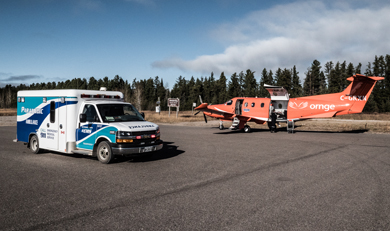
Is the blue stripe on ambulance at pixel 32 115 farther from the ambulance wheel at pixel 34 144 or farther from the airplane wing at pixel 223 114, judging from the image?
the airplane wing at pixel 223 114

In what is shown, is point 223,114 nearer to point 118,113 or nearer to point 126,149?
point 118,113

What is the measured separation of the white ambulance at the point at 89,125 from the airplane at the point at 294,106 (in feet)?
38.0

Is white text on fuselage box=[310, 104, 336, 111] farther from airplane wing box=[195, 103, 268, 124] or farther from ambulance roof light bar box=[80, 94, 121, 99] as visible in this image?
ambulance roof light bar box=[80, 94, 121, 99]

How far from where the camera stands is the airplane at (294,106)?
18.3 metres

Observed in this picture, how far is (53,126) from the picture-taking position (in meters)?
10.4

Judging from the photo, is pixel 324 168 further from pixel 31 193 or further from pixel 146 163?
pixel 31 193

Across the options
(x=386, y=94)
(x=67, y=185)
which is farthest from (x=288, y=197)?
(x=386, y=94)

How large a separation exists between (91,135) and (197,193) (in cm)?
501

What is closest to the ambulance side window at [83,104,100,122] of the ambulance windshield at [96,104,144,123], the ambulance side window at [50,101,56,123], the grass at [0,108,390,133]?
the ambulance windshield at [96,104,144,123]

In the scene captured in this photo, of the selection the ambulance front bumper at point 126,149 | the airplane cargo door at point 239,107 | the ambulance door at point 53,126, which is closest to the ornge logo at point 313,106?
the airplane cargo door at point 239,107

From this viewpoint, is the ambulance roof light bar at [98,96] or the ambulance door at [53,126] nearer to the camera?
the ambulance roof light bar at [98,96]

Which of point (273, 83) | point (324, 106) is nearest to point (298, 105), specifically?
point (324, 106)

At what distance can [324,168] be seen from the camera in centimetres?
867

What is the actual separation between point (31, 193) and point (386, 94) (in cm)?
7548
